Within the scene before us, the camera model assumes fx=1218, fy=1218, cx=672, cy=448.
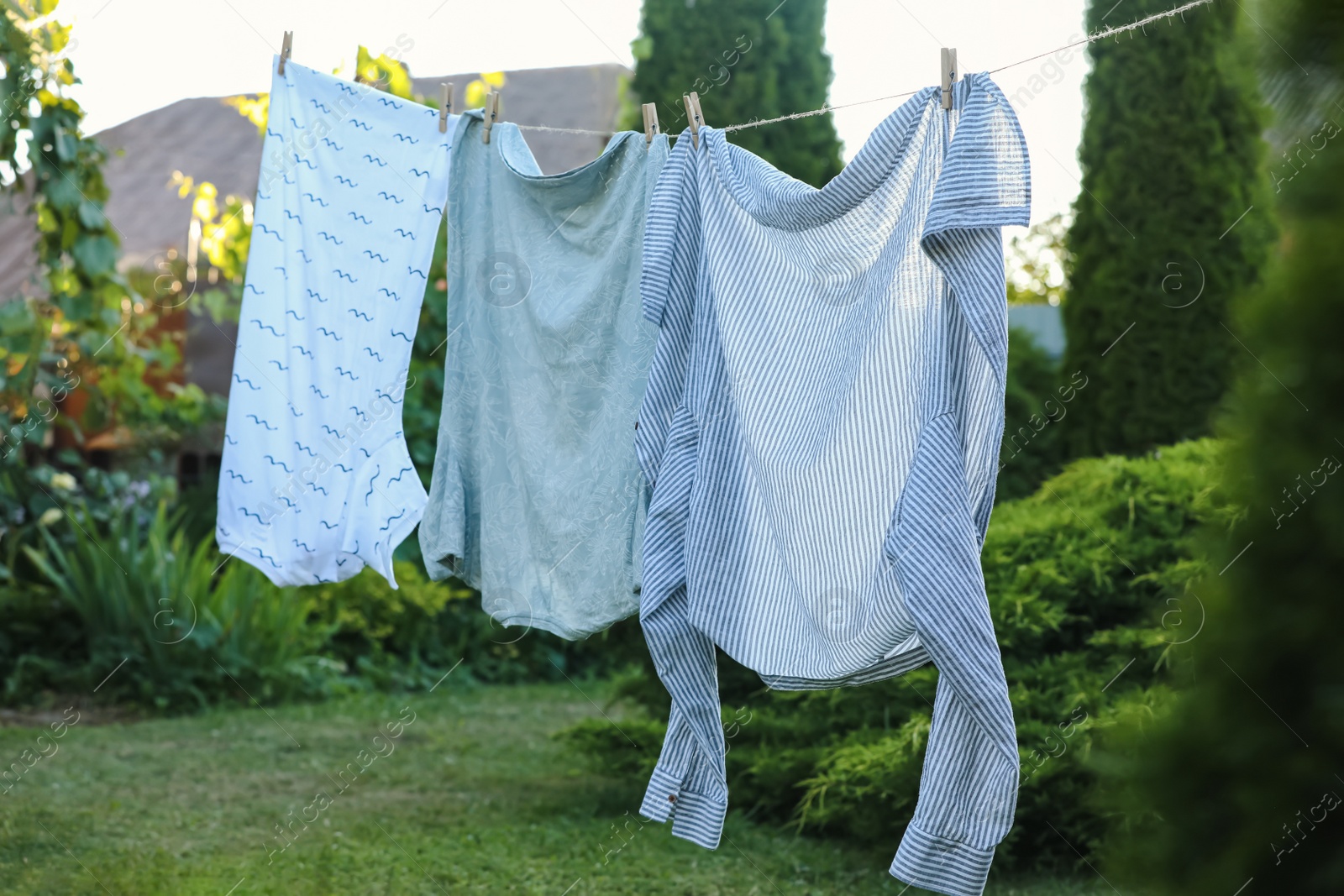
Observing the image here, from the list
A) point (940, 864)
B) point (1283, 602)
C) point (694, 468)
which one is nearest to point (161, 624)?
point (694, 468)

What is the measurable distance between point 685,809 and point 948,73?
1203 mm

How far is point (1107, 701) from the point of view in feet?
10.8

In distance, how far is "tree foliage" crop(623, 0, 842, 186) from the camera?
5395mm

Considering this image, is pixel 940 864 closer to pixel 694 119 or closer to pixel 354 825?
pixel 694 119

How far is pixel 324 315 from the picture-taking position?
8.30 feet

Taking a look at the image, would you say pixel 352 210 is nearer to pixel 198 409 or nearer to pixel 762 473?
pixel 762 473

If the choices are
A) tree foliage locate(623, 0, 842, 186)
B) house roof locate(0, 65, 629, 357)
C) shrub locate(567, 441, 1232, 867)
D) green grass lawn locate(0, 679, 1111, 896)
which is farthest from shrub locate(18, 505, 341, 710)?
tree foliage locate(623, 0, 842, 186)

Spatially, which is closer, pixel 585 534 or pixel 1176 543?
pixel 585 534

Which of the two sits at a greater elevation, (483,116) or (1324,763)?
(483,116)

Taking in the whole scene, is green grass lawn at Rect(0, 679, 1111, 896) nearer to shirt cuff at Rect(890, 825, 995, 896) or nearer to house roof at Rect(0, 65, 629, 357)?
shirt cuff at Rect(890, 825, 995, 896)

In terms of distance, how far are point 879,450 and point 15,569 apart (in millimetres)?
5295

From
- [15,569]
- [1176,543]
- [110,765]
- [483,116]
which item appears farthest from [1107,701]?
[15,569]

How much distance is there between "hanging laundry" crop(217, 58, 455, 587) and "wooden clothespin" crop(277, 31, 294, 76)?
15 millimetres

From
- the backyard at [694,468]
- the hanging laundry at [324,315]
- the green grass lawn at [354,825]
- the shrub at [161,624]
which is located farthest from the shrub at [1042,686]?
the shrub at [161,624]
